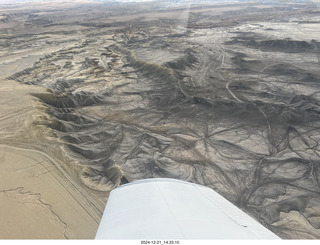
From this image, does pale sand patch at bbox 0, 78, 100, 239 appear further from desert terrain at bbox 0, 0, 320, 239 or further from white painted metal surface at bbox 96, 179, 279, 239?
white painted metal surface at bbox 96, 179, 279, 239

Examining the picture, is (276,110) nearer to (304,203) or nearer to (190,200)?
(304,203)

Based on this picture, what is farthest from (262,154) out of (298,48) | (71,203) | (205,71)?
(298,48)

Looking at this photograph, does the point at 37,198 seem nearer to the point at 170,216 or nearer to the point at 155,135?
the point at 170,216

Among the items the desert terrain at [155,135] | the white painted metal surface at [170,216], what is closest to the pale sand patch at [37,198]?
the desert terrain at [155,135]

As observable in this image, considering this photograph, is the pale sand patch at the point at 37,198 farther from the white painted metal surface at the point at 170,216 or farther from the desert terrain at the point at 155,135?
the white painted metal surface at the point at 170,216

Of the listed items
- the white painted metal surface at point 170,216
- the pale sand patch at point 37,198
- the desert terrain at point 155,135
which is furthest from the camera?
the desert terrain at point 155,135

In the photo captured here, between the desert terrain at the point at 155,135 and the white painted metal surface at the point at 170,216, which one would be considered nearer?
the white painted metal surface at the point at 170,216
